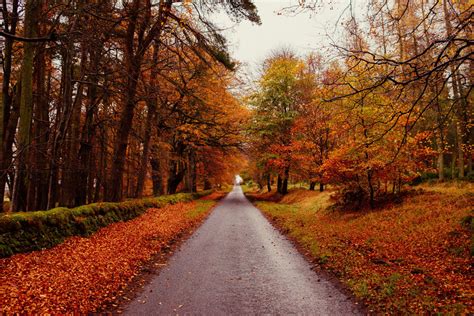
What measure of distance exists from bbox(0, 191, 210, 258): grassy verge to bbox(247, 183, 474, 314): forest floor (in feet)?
21.3

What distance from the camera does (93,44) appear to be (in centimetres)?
772

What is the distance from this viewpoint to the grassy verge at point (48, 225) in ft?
22.4

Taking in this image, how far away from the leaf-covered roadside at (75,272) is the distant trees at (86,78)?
2.27m

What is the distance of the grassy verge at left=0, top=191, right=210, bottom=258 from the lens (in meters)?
6.82

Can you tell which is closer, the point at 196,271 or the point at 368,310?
the point at 368,310

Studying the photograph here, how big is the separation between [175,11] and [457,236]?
41.2ft

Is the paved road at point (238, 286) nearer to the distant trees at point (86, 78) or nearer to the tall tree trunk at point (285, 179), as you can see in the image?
the distant trees at point (86, 78)

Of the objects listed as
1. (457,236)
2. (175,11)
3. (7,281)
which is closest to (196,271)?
(7,281)

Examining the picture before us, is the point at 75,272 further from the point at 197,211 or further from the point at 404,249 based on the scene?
the point at 197,211

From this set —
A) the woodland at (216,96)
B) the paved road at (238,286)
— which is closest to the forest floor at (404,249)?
the paved road at (238,286)

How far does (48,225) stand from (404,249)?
9.03 metres

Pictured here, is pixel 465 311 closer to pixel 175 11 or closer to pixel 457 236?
Result: pixel 457 236

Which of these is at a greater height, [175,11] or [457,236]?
[175,11]

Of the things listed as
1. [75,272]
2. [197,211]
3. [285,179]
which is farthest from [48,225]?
[285,179]
